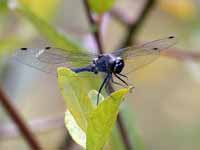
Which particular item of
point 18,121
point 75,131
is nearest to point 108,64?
point 18,121

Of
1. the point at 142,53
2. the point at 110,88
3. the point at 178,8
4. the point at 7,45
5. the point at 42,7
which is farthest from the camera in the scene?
the point at 178,8

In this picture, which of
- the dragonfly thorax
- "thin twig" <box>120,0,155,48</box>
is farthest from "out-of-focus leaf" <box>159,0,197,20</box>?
the dragonfly thorax

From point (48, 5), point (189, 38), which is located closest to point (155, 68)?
point (189, 38)

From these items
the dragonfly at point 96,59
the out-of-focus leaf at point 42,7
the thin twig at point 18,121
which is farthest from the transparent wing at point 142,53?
the out-of-focus leaf at point 42,7

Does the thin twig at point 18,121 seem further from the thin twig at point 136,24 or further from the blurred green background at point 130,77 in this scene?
the thin twig at point 136,24

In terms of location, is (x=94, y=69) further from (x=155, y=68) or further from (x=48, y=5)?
(x=155, y=68)

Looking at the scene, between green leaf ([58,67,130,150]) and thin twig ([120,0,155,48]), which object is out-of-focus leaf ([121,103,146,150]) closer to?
thin twig ([120,0,155,48])

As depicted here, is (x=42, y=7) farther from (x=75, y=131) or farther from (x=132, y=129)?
(x=75, y=131)
